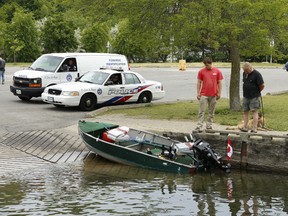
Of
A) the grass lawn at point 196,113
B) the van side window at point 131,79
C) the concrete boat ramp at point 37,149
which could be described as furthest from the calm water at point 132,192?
the van side window at point 131,79

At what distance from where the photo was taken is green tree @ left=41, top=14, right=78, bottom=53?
5834 centimetres

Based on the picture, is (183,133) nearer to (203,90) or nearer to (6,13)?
(203,90)

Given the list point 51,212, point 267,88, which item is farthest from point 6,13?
point 51,212

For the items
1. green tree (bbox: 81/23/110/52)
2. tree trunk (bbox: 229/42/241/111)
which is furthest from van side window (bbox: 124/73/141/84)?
green tree (bbox: 81/23/110/52)

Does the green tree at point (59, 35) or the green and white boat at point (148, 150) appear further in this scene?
the green tree at point (59, 35)

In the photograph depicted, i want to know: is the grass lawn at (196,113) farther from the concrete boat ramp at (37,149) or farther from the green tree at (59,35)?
the green tree at (59,35)

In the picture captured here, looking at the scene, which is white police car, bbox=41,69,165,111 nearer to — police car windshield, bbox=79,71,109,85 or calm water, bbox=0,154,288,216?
police car windshield, bbox=79,71,109,85

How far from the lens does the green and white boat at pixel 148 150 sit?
44.5 feet

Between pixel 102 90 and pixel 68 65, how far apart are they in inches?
126

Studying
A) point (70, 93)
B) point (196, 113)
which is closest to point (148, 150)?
point (196, 113)

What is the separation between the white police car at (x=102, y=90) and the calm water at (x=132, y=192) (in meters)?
7.07

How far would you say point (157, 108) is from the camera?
21359 mm

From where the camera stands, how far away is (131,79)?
74.7 feet

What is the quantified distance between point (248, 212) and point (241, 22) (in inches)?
311
